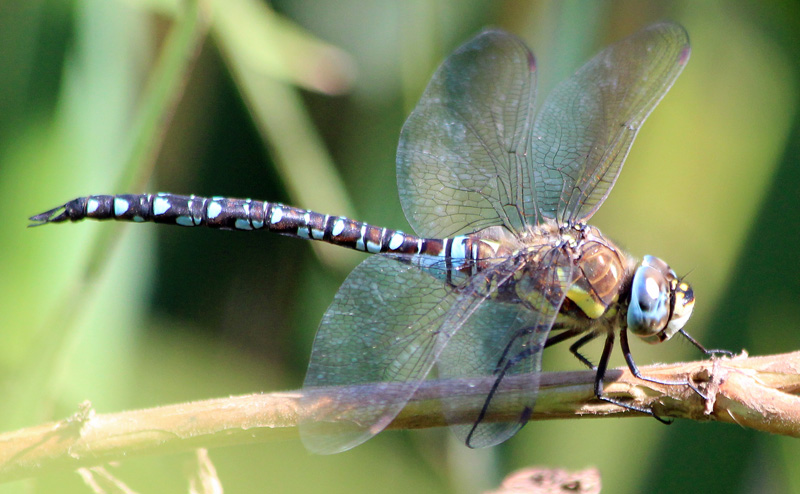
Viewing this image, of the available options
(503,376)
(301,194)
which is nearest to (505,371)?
(503,376)

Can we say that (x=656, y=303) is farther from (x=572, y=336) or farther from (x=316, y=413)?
(x=316, y=413)

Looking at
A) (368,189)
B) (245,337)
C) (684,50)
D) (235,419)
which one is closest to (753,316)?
(684,50)

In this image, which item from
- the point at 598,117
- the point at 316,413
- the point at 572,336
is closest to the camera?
the point at 316,413

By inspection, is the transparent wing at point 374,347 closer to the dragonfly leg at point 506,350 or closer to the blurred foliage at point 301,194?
the dragonfly leg at point 506,350

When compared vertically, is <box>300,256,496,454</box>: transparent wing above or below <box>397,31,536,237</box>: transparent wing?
below

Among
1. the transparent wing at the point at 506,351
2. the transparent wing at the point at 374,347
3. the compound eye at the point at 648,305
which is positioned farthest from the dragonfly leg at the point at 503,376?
the compound eye at the point at 648,305

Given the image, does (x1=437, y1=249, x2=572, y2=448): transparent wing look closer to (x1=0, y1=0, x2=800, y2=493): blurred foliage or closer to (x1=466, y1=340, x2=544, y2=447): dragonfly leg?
(x1=466, y1=340, x2=544, y2=447): dragonfly leg

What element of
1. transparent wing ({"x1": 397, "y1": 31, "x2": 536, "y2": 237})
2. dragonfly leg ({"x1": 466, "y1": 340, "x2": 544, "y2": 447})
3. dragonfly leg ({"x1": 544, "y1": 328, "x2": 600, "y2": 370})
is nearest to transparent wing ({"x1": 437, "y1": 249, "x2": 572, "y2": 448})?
dragonfly leg ({"x1": 466, "y1": 340, "x2": 544, "y2": 447})
